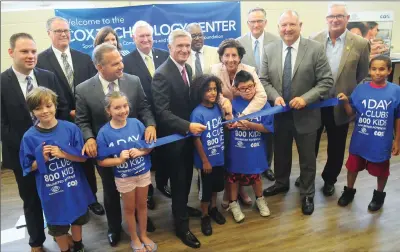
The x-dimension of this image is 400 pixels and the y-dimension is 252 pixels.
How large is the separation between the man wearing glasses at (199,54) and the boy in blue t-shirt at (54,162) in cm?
138

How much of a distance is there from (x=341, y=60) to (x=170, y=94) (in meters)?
1.60

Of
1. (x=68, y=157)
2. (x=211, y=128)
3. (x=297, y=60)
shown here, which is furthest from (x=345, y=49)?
(x=68, y=157)

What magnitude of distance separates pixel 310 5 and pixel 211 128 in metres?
3.80

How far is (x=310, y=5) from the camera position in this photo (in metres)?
5.30

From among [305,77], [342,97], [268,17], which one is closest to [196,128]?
[305,77]

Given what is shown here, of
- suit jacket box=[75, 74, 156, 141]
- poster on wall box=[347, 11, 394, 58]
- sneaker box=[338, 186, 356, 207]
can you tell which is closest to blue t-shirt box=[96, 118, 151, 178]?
suit jacket box=[75, 74, 156, 141]

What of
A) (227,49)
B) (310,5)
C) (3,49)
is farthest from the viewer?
(310,5)

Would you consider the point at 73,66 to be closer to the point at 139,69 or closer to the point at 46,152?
the point at 139,69

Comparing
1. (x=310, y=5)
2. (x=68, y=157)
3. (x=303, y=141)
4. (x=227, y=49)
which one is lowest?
(x=303, y=141)

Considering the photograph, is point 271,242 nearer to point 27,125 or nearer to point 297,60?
point 297,60

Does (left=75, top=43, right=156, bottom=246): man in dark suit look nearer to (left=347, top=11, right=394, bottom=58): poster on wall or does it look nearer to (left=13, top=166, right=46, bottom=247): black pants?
(left=13, top=166, right=46, bottom=247): black pants

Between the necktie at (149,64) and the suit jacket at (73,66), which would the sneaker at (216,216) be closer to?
the necktie at (149,64)

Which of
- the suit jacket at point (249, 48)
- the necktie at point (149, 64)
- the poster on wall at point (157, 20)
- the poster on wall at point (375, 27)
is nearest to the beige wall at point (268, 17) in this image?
the poster on wall at point (375, 27)

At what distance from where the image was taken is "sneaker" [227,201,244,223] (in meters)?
2.89
